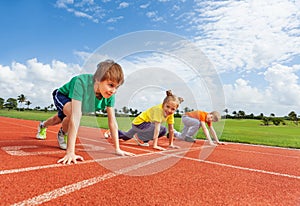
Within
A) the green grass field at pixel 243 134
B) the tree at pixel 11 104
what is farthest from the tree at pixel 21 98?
the green grass field at pixel 243 134

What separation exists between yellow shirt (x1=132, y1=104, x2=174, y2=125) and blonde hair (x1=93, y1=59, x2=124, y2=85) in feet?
8.09

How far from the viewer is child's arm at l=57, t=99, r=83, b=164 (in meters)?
3.22

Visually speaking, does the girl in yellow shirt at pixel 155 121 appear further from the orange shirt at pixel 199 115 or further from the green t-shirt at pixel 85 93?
the green t-shirt at pixel 85 93

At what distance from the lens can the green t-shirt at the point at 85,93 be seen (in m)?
3.46

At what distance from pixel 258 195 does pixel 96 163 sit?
2.08 meters

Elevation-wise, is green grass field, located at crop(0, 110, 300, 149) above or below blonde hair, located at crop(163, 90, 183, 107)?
below

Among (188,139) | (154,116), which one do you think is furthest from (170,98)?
(188,139)

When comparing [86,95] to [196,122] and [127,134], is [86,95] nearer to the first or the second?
[127,134]

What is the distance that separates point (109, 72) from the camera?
11.4 feet

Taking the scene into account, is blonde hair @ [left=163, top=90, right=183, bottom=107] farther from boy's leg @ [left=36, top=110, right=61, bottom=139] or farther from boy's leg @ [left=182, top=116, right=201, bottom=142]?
boy's leg @ [left=182, top=116, right=201, bottom=142]

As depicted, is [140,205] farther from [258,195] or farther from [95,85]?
[95,85]

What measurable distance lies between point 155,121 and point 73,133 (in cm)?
291

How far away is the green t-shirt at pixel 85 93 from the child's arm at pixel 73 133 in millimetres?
131

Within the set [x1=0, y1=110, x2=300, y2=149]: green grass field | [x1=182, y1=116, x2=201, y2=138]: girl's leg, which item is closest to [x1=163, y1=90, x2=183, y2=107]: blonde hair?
[x1=0, y1=110, x2=300, y2=149]: green grass field
